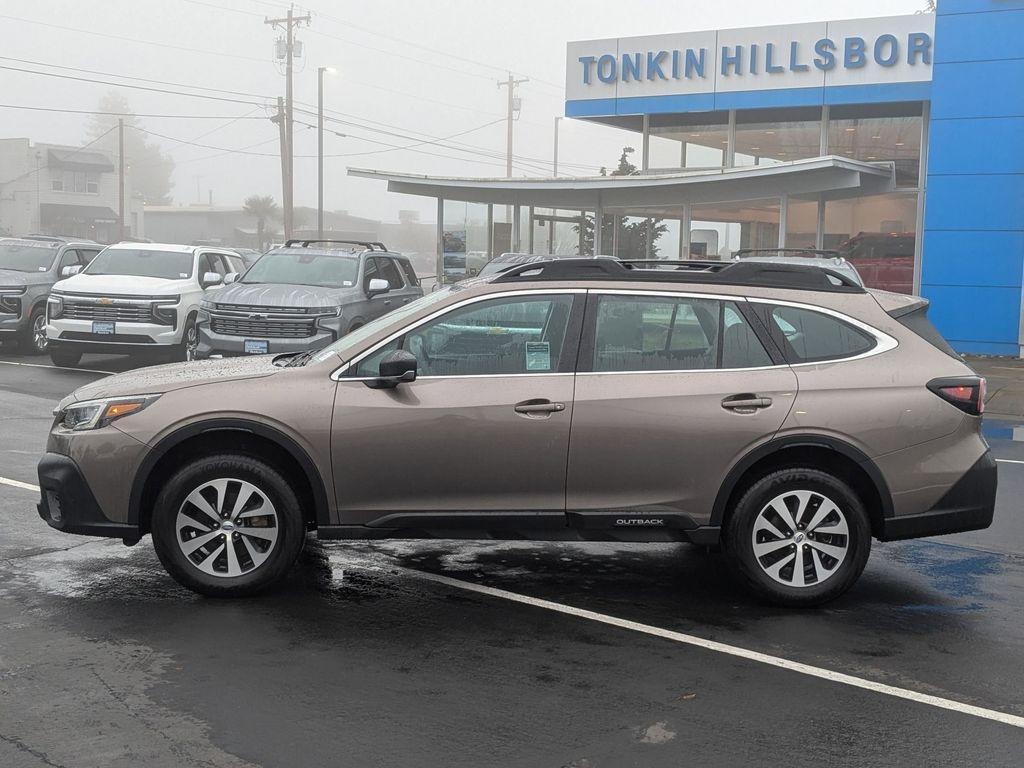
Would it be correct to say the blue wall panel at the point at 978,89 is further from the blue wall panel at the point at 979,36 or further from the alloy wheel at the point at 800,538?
the alloy wheel at the point at 800,538

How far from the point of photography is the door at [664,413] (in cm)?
595

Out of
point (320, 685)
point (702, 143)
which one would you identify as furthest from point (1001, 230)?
point (320, 685)

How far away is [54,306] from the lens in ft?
57.0

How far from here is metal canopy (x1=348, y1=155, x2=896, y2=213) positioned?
1003 inches

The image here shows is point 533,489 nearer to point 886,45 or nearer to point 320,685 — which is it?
point 320,685

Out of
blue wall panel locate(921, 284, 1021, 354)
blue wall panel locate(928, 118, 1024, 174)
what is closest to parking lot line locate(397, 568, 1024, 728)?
blue wall panel locate(921, 284, 1021, 354)

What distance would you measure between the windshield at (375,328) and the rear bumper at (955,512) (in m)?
2.61

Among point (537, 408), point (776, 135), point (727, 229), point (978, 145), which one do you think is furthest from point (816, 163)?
point (537, 408)

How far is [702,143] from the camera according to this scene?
3109cm

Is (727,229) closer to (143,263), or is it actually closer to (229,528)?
(143,263)

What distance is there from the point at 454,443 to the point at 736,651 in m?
1.68

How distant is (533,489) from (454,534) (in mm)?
460

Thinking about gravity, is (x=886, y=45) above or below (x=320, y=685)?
above

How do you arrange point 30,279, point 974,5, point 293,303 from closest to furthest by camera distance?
point 293,303 → point 30,279 → point 974,5
